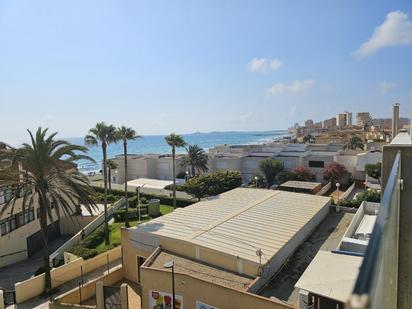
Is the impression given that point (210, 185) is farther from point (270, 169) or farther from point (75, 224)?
point (270, 169)

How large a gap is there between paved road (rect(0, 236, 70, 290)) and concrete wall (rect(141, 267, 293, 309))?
485 inches

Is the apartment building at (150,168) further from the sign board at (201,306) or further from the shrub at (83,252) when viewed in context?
the sign board at (201,306)

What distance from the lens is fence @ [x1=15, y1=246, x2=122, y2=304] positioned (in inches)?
779

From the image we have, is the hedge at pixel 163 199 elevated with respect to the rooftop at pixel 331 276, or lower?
lower

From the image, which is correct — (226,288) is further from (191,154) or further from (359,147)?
(359,147)

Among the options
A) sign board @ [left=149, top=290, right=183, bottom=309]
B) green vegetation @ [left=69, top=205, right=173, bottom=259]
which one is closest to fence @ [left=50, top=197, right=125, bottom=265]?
green vegetation @ [left=69, top=205, right=173, bottom=259]

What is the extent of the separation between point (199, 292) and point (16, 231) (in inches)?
824

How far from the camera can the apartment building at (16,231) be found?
26.4m

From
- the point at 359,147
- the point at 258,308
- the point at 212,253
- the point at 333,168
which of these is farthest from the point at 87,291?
the point at 359,147

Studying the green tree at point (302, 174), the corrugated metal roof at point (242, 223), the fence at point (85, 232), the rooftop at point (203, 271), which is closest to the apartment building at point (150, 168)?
the fence at point (85, 232)

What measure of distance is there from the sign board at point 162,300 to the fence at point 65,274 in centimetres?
903

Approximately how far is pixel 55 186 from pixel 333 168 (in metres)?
42.1

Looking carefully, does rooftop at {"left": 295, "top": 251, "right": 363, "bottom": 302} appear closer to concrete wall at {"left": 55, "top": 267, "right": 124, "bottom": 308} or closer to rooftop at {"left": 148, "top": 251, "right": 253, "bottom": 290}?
rooftop at {"left": 148, "top": 251, "right": 253, "bottom": 290}

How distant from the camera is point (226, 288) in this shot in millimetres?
13266
